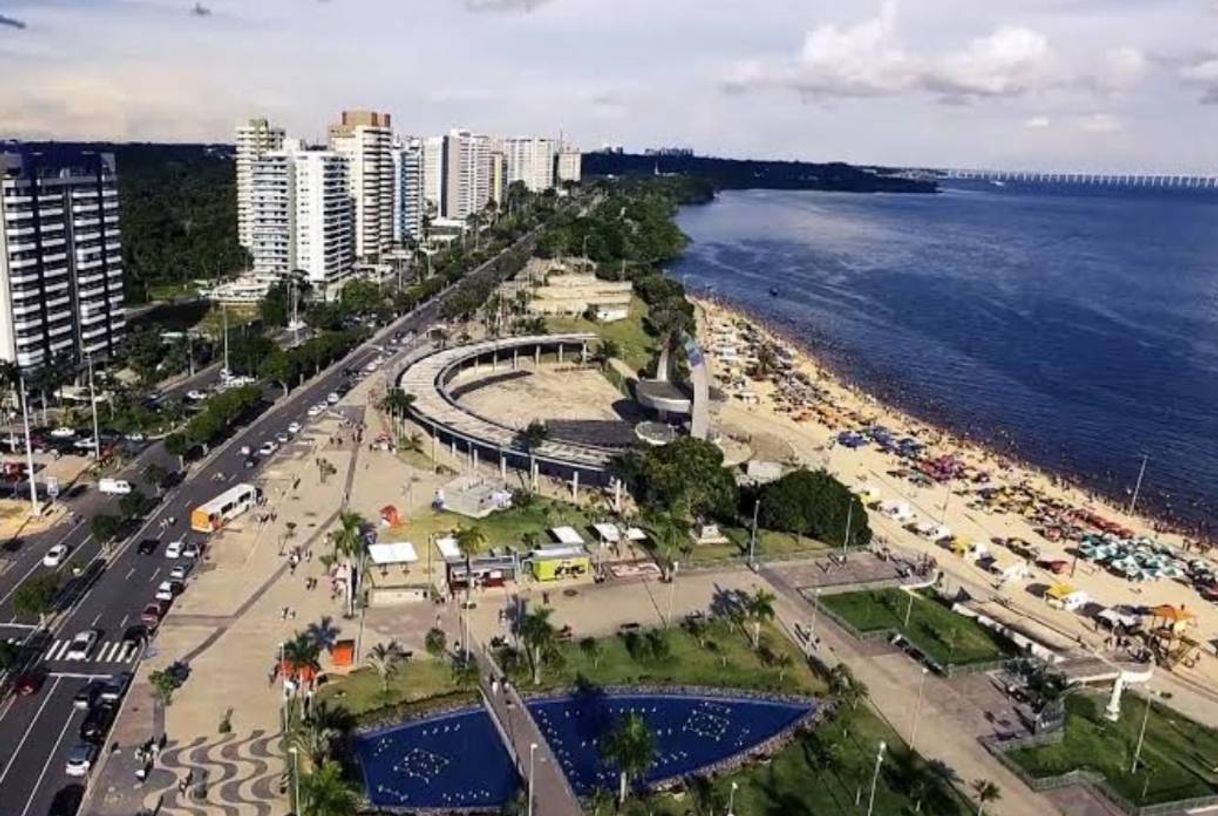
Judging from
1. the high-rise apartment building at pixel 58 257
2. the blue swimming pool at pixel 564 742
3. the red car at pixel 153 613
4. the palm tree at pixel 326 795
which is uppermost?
the high-rise apartment building at pixel 58 257

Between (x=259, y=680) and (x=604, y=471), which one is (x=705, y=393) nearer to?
(x=604, y=471)

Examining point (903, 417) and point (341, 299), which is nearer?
point (903, 417)

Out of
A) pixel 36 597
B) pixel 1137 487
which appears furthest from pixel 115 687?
pixel 1137 487

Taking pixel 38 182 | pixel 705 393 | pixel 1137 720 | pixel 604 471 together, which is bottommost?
pixel 1137 720

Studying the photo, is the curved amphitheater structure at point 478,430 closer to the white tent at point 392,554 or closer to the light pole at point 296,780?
the white tent at point 392,554

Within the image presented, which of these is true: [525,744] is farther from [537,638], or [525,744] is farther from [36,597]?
[36,597]

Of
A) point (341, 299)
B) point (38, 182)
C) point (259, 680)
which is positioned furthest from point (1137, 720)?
point (341, 299)

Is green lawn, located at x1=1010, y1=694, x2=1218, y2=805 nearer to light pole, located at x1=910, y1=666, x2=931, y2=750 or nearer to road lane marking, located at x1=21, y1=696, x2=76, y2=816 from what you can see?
light pole, located at x1=910, y1=666, x2=931, y2=750

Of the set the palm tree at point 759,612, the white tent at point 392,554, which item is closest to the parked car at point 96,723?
the white tent at point 392,554
